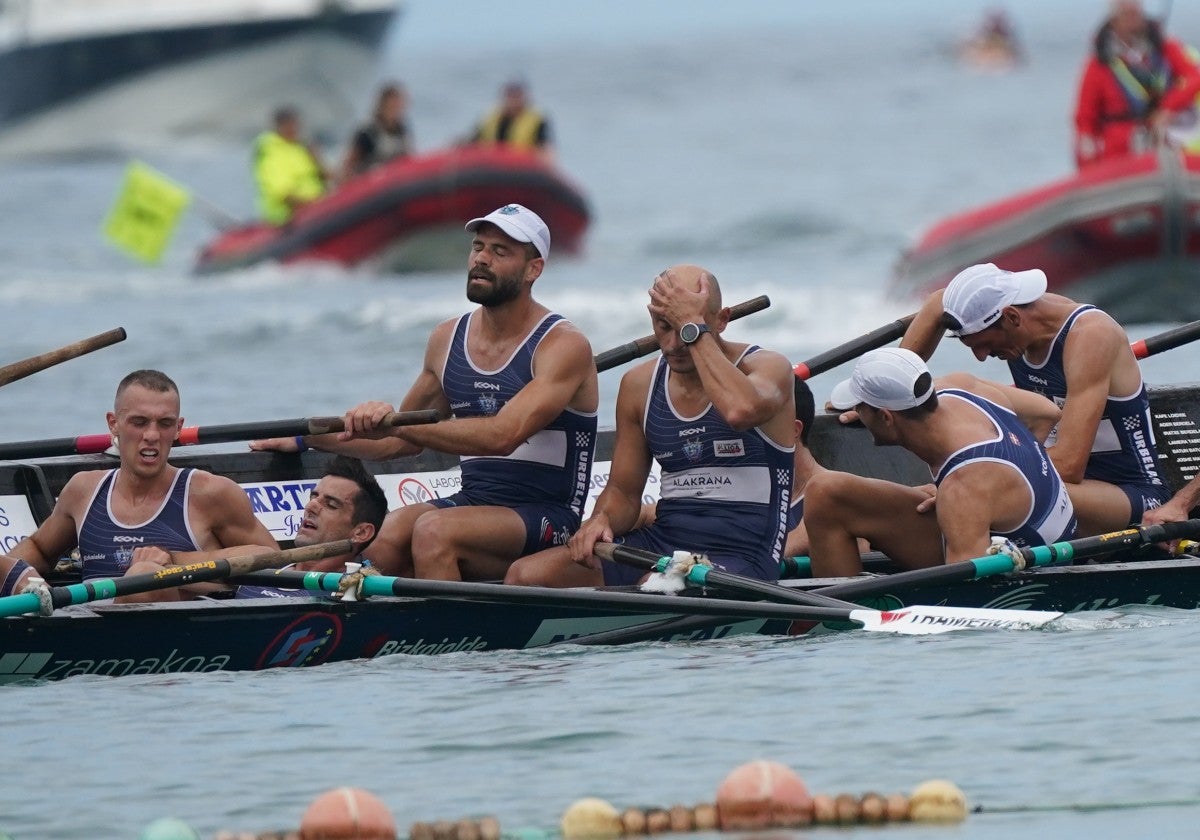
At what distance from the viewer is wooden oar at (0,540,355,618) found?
7.71m

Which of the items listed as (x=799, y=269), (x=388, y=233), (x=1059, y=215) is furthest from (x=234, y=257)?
(x=1059, y=215)

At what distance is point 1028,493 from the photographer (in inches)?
324

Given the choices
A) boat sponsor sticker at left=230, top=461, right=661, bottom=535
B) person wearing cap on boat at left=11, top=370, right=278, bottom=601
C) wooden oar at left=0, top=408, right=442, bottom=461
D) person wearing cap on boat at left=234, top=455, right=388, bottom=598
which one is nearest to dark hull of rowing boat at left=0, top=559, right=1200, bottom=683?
person wearing cap on boat at left=11, top=370, right=278, bottom=601

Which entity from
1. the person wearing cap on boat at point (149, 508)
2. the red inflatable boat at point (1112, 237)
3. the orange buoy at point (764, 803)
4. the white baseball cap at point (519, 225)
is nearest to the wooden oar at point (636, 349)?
the white baseball cap at point (519, 225)

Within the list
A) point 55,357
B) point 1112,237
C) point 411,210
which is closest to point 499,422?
point 55,357

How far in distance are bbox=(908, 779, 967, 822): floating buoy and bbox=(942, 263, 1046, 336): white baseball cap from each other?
2846 millimetres

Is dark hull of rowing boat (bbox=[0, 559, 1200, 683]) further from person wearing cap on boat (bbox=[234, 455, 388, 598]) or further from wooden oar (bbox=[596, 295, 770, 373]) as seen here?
wooden oar (bbox=[596, 295, 770, 373])

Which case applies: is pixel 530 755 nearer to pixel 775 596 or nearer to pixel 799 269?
pixel 775 596

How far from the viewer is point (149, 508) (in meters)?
8.50

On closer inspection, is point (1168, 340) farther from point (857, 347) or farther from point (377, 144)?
point (377, 144)

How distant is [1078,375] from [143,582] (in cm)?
368

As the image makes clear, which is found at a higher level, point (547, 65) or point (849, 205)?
point (547, 65)

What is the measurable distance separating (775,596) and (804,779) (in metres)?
1.46

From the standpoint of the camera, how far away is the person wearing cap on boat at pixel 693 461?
8.06m
